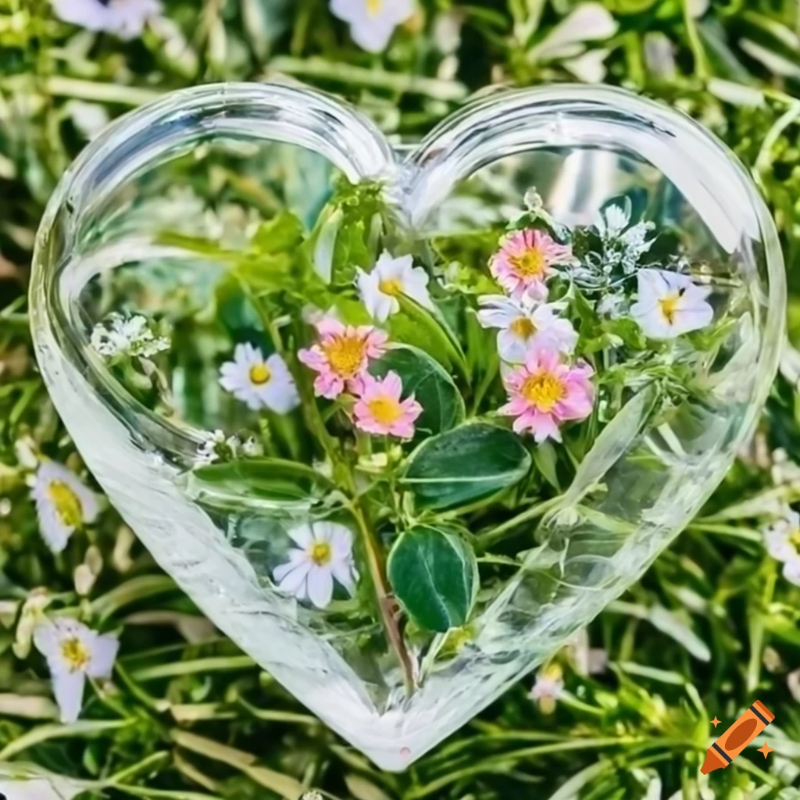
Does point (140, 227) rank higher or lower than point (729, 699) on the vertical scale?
higher

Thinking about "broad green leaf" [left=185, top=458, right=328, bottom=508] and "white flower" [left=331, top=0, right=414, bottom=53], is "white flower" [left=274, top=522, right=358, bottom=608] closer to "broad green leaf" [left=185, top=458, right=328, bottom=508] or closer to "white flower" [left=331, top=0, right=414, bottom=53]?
"broad green leaf" [left=185, top=458, right=328, bottom=508]

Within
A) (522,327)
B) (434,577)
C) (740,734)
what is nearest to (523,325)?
(522,327)

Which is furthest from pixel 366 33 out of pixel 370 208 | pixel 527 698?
pixel 527 698

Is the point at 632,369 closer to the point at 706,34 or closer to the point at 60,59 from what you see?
the point at 706,34

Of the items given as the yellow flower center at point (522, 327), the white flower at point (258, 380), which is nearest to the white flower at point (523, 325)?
the yellow flower center at point (522, 327)

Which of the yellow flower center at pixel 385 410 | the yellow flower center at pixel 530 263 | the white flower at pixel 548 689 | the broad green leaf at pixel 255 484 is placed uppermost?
the yellow flower center at pixel 530 263

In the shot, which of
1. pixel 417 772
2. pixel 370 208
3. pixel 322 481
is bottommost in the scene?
pixel 417 772

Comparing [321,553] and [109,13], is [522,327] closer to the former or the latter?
[321,553]

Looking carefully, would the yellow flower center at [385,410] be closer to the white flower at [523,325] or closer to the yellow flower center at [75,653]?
the white flower at [523,325]
